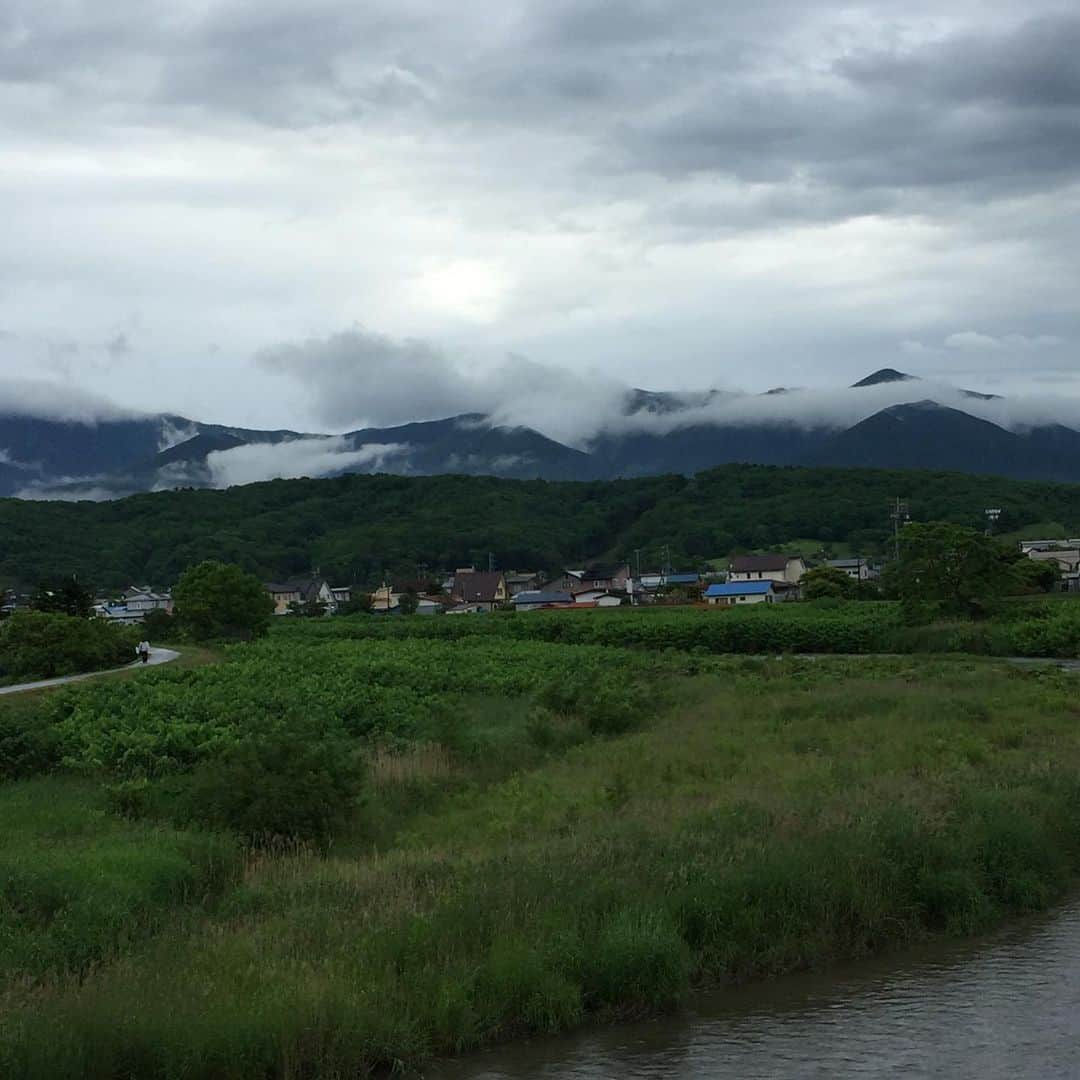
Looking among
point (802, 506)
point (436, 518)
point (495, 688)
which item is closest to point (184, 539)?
point (436, 518)

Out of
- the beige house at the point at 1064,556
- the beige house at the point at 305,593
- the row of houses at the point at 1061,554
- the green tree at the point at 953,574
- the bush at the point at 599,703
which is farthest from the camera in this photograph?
the beige house at the point at 305,593

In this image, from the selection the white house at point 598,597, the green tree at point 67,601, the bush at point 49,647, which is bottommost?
the white house at point 598,597

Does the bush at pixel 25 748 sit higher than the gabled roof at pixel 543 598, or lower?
higher

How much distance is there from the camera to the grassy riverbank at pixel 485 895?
12195 millimetres

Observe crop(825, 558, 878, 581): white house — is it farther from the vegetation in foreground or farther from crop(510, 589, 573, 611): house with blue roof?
the vegetation in foreground

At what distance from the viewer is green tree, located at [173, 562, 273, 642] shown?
65125 mm

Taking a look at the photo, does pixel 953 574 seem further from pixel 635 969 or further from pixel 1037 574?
pixel 635 969

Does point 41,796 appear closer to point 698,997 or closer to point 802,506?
point 698,997

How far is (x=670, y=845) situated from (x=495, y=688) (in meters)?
24.0

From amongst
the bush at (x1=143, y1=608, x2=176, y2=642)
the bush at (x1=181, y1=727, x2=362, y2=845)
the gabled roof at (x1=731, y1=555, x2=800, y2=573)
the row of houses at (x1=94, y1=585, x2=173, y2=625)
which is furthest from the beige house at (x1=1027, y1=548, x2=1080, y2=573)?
the bush at (x1=181, y1=727, x2=362, y2=845)

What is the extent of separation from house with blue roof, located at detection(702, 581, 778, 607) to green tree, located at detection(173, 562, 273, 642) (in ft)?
160

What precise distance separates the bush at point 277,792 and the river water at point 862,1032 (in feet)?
24.1

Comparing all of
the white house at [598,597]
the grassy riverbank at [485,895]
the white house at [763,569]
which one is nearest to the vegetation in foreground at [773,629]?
the white house at [598,597]

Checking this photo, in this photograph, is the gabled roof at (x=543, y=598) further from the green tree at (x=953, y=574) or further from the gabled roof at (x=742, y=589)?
the green tree at (x=953, y=574)
